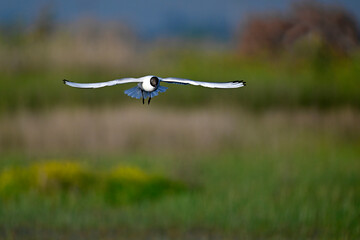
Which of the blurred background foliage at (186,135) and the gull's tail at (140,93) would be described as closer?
the gull's tail at (140,93)

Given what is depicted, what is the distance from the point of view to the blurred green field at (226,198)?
599 cm

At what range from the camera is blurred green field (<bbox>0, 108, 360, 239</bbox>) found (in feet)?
19.7

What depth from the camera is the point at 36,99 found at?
559 inches

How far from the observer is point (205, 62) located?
1809cm

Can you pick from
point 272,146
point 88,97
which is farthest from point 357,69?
point 88,97

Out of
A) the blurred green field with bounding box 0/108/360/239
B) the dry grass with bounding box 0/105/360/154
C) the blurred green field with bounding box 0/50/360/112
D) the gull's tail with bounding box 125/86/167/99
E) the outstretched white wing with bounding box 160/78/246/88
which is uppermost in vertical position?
the blurred green field with bounding box 0/50/360/112

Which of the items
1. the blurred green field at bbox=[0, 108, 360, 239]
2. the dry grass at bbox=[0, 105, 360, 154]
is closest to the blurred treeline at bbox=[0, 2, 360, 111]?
the dry grass at bbox=[0, 105, 360, 154]

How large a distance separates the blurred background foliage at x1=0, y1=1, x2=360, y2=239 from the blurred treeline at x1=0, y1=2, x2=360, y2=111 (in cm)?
4

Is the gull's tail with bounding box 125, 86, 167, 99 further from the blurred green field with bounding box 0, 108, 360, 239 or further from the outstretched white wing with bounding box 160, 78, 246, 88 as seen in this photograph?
the blurred green field with bounding box 0, 108, 360, 239

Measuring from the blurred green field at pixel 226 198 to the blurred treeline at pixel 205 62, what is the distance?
3218 mm

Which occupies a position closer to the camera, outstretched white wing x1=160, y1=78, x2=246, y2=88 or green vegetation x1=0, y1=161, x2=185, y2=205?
outstretched white wing x1=160, y1=78, x2=246, y2=88

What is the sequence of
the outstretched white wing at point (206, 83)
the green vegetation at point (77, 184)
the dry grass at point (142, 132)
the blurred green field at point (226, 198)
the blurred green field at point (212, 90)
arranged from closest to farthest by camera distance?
1. the outstretched white wing at point (206, 83)
2. the blurred green field at point (226, 198)
3. the green vegetation at point (77, 184)
4. the dry grass at point (142, 132)
5. the blurred green field at point (212, 90)

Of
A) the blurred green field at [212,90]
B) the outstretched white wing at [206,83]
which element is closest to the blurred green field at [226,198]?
the blurred green field at [212,90]

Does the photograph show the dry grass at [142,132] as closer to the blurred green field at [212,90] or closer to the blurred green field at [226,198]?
the blurred green field at [226,198]
